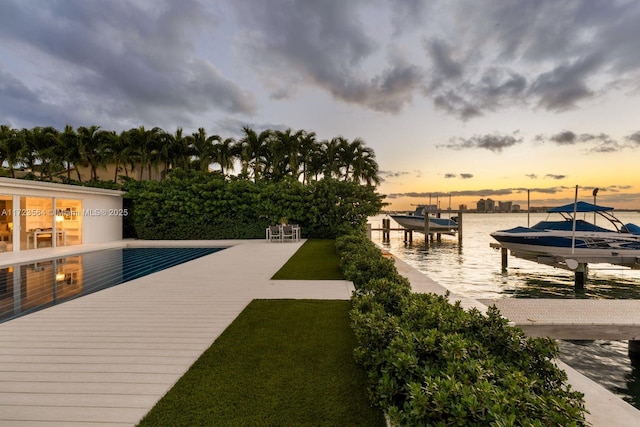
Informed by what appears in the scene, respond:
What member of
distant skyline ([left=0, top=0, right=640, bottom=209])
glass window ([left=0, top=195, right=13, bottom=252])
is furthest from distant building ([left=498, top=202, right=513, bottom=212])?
glass window ([left=0, top=195, right=13, bottom=252])

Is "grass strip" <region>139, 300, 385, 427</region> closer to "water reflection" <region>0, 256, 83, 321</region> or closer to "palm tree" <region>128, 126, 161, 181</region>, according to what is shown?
"water reflection" <region>0, 256, 83, 321</region>

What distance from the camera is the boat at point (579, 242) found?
14172mm

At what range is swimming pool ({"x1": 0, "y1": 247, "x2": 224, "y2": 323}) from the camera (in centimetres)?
636

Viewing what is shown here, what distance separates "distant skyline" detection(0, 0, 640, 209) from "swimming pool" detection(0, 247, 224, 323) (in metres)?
11.6

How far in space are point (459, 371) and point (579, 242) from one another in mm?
16459

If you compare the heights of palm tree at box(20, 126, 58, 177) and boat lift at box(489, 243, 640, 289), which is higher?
palm tree at box(20, 126, 58, 177)

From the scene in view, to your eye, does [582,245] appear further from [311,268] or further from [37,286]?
[37,286]

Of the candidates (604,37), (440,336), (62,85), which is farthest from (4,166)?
(604,37)

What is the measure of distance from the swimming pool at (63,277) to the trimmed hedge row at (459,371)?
617cm

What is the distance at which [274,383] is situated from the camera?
3.10 metres

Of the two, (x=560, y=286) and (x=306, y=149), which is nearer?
(x=560, y=286)

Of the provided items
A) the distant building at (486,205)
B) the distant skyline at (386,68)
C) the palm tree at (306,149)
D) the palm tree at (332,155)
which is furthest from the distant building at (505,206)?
the palm tree at (306,149)

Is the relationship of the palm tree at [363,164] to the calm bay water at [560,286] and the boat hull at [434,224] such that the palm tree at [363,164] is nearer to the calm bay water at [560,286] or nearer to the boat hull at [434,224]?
the boat hull at [434,224]

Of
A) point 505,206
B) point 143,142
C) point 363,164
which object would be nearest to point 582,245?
point 363,164
